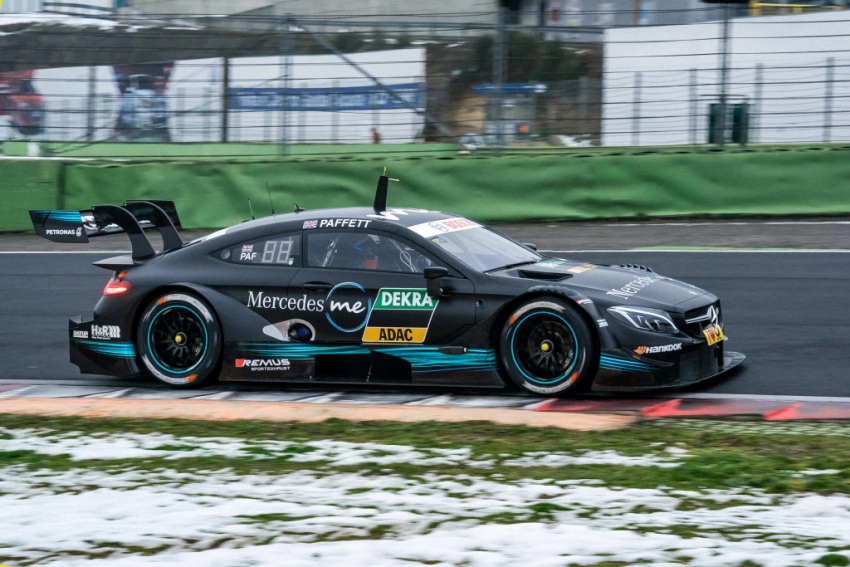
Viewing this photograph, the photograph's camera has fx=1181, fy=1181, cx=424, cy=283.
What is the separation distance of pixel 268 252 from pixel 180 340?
3.11 ft

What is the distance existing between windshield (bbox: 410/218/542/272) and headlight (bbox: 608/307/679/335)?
1051 mm

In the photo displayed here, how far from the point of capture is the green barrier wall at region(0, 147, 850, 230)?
15742 mm

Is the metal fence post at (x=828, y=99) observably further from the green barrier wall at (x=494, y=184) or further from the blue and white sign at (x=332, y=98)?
the blue and white sign at (x=332, y=98)

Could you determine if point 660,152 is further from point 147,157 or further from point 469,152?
point 147,157

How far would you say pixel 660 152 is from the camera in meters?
16.3

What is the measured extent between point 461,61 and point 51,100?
6.09 m

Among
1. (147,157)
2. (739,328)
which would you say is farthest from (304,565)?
(147,157)

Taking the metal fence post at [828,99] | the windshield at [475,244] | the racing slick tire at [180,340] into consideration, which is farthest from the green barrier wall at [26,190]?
the metal fence post at [828,99]

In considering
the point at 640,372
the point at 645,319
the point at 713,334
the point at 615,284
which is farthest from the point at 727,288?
the point at 640,372

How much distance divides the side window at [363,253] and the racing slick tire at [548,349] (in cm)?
83

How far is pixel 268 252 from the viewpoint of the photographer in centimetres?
882

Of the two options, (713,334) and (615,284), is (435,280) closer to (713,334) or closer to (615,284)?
(615,284)

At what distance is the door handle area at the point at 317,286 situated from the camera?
27.8 feet

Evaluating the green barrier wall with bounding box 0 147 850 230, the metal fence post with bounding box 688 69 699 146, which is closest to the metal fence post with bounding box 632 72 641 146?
the green barrier wall with bounding box 0 147 850 230
